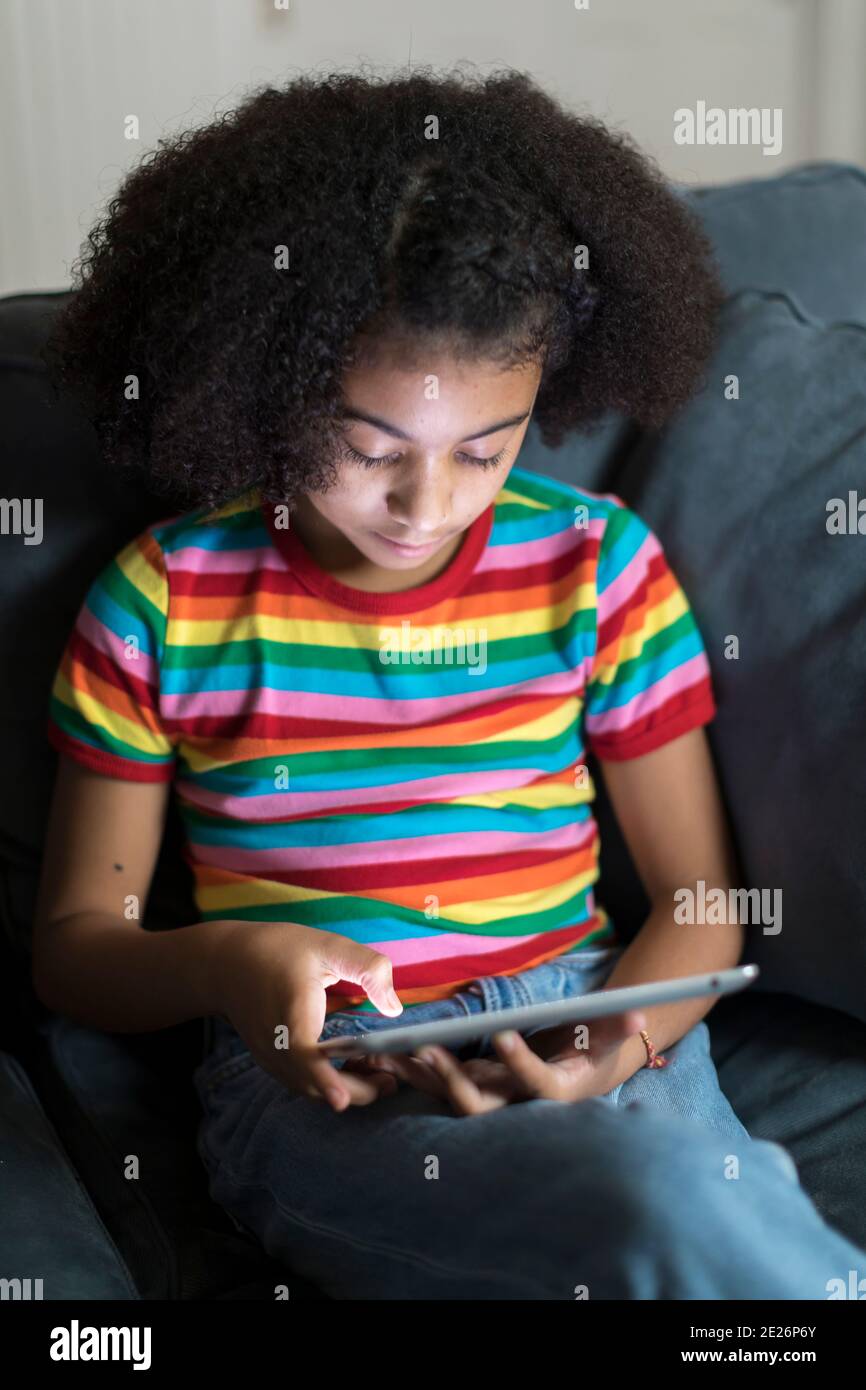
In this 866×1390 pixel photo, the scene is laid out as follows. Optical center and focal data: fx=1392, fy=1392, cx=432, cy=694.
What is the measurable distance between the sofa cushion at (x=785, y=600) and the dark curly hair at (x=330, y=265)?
0.40ft

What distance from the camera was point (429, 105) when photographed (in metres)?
0.88

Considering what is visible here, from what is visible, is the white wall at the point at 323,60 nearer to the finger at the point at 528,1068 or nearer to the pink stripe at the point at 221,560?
the pink stripe at the point at 221,560

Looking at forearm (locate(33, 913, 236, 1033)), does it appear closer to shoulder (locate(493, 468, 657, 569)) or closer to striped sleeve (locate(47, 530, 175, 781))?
striped sleeve (locate(47, 530, 175, 781))

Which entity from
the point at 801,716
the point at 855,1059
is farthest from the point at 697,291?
the point at 855,1059

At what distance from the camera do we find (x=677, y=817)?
104cm

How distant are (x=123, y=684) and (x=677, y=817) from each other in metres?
0.42

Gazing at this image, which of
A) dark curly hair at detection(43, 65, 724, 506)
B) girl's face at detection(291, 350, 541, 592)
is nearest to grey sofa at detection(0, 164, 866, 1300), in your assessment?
dark curly hair at detection(43, 65, 724, 506)

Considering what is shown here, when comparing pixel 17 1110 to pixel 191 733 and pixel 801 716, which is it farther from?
pixel 801 716

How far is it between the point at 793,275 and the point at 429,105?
17.5 inches

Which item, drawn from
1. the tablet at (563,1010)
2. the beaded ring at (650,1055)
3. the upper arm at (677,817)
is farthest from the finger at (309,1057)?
the upper arm at (677,817)

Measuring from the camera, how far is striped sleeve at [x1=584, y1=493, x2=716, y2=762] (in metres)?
1.03

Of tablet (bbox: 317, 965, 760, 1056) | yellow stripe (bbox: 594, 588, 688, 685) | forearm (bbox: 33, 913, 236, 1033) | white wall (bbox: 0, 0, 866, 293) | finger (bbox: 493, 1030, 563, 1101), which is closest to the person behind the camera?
tablet (bbox: 317, 965, 760, 1056)

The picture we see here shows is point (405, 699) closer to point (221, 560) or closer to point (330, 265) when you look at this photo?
point (221, 560)

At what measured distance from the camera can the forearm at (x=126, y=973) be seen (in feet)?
2.98
